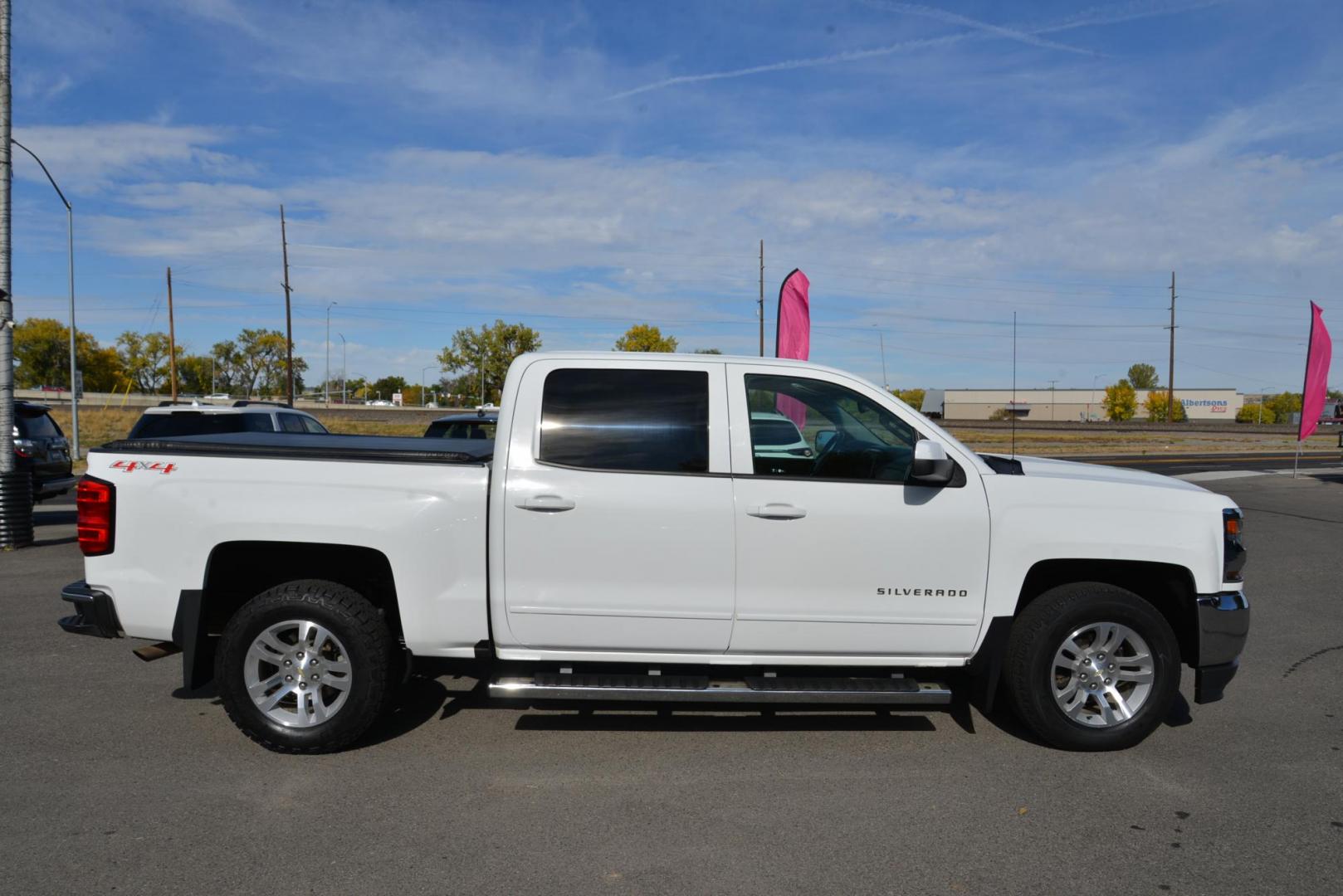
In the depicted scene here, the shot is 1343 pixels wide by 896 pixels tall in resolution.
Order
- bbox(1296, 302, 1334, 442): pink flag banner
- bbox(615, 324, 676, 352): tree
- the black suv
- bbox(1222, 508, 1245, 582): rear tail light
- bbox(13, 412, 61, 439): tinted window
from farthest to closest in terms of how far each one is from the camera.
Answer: bbox(615, 324, 676, 352): tree < bbox(1296, 302, 1334, 442): pink flag banner < bbox(13, 412, 61, 439): tinted window < the black suv < bbox(1222, 508, 1245, 582): rear tail light

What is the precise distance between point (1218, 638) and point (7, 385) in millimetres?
12412

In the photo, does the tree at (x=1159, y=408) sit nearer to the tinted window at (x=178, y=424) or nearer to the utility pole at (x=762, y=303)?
the utility pole at (x=762, y=303)

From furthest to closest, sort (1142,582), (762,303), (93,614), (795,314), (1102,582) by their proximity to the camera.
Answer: (762,303) < (795,314) < (1142,582) < (1102,582) < (93,614)

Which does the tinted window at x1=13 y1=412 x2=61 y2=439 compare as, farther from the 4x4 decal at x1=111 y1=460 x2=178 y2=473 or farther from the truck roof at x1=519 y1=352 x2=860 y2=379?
the truck roof at x1=519 y1=352 x2=860 y2=379

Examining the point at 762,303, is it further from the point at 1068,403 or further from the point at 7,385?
the point at 1068,403

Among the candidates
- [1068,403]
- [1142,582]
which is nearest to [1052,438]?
[1142,582]

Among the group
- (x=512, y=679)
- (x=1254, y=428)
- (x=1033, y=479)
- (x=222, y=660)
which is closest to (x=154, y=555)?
(x=222, y=660)

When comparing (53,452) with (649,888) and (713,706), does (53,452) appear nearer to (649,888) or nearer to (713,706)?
(713,706)

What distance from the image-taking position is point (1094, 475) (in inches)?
191

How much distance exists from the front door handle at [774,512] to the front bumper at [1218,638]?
2.09 m

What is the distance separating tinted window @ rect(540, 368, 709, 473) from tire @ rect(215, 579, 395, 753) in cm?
123

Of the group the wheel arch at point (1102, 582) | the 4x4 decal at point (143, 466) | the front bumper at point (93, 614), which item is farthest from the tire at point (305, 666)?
the wheel arch at point (1102, 582)

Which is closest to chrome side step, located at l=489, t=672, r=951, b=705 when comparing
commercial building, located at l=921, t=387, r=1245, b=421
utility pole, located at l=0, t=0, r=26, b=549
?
utility pole, located at l=0, t=0, r=26, b=549

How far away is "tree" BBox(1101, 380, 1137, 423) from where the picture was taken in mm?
94375
